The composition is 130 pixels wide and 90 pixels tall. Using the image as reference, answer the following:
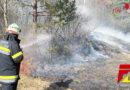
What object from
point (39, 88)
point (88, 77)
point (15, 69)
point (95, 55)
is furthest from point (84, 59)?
point (15, 69)

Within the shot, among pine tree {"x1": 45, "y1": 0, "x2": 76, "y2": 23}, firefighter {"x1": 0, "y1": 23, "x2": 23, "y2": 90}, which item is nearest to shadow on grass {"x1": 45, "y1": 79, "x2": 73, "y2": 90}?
firefighter {"x1": 0, "y1": 23, "x2": 23, "y2": 90}

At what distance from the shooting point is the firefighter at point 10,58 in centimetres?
264

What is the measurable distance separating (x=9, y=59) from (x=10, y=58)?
0.09 feet

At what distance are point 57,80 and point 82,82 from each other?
43.1 inches

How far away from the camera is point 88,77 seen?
262 inches

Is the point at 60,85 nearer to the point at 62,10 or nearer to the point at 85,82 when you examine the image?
the point at 85,82

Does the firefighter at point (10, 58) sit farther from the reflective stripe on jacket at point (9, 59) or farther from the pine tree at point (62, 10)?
the pine tree at point (62, 10)

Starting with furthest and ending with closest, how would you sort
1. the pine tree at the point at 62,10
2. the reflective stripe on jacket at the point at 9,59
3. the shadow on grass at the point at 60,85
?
the pine tree at the point at 62,10 < the shadow on grass at the point at 60,85 < the reflective stripe on jacket at the point at 9,59

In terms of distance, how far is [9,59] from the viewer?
2.69 meters

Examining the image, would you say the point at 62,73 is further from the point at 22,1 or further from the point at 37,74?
the point at 22,1

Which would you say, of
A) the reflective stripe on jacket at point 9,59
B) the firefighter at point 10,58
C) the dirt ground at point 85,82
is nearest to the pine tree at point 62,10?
the dirt ground at point 85,82

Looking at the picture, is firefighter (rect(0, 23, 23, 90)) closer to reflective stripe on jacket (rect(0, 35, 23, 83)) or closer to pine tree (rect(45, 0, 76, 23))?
reflective stripe on jacket (rect(0, 35, 23, 83))

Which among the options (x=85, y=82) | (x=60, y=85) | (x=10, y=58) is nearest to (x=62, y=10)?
(x=85, y=82)

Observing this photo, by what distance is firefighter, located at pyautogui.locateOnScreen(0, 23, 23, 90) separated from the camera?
8.68 ft
